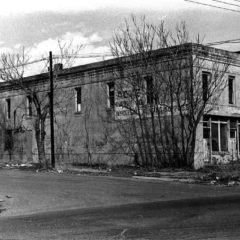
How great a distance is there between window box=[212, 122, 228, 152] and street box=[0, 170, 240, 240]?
1110 cm

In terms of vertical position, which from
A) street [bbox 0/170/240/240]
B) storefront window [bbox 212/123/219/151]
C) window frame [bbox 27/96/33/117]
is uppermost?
window frame [bbox 27/96/33/117]

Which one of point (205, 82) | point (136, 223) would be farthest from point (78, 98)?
point (136, 223)

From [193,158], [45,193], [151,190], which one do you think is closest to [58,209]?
[45,193]

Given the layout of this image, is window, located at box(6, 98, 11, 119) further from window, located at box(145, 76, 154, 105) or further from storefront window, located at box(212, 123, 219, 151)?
storefront window, located at box(212, 123, 219, 151)

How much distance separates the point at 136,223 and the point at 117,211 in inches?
93.6

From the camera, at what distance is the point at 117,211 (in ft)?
41.5

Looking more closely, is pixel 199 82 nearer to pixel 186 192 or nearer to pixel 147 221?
pixel 186 192

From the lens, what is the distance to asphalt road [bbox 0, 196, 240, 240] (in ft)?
29.3

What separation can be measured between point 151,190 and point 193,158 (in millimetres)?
11064

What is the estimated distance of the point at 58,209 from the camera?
14.0 m

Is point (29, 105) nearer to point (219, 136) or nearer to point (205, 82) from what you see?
point (205, 82)

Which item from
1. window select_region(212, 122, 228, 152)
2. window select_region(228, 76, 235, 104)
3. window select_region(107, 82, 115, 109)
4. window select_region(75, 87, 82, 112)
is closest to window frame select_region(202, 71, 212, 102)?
window select_region(212, 122, 228, 152)

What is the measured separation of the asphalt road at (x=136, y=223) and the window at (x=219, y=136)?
1684cm

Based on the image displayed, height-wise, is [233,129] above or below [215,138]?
above
